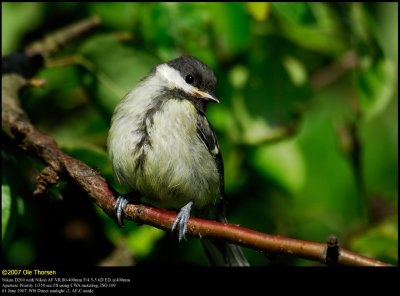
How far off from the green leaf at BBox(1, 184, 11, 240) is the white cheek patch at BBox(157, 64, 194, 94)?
1.10 metres

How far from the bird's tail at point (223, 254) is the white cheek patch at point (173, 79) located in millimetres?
795

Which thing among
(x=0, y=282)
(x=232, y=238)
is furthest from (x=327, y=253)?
(x=0, y=282)

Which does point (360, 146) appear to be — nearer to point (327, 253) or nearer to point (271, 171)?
point (271, 171)

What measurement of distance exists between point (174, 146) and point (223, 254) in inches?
32.8

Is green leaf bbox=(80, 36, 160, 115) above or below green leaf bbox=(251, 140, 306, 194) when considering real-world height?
above

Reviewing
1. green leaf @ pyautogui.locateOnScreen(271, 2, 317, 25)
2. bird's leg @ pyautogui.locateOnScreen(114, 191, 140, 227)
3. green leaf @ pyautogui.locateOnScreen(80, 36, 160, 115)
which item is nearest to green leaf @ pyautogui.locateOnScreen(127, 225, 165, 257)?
bird's leg @ pyautogui.locateOnScreen(114, 191, 140, 227)

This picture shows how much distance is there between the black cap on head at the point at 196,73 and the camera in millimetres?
3783

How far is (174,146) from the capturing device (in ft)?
11.4

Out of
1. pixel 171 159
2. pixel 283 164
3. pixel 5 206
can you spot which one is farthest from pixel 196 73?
pixel 5 206

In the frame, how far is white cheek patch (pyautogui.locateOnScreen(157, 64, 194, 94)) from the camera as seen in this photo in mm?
3889

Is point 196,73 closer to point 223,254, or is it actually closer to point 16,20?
point 223,254

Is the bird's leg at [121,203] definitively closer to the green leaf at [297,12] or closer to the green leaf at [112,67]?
the green leaf at [112,67]

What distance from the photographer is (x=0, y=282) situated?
11.0ft

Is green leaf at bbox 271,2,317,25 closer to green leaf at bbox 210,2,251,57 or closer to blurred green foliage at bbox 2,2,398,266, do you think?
blurred green foliage at bbox 2,2,398,266
